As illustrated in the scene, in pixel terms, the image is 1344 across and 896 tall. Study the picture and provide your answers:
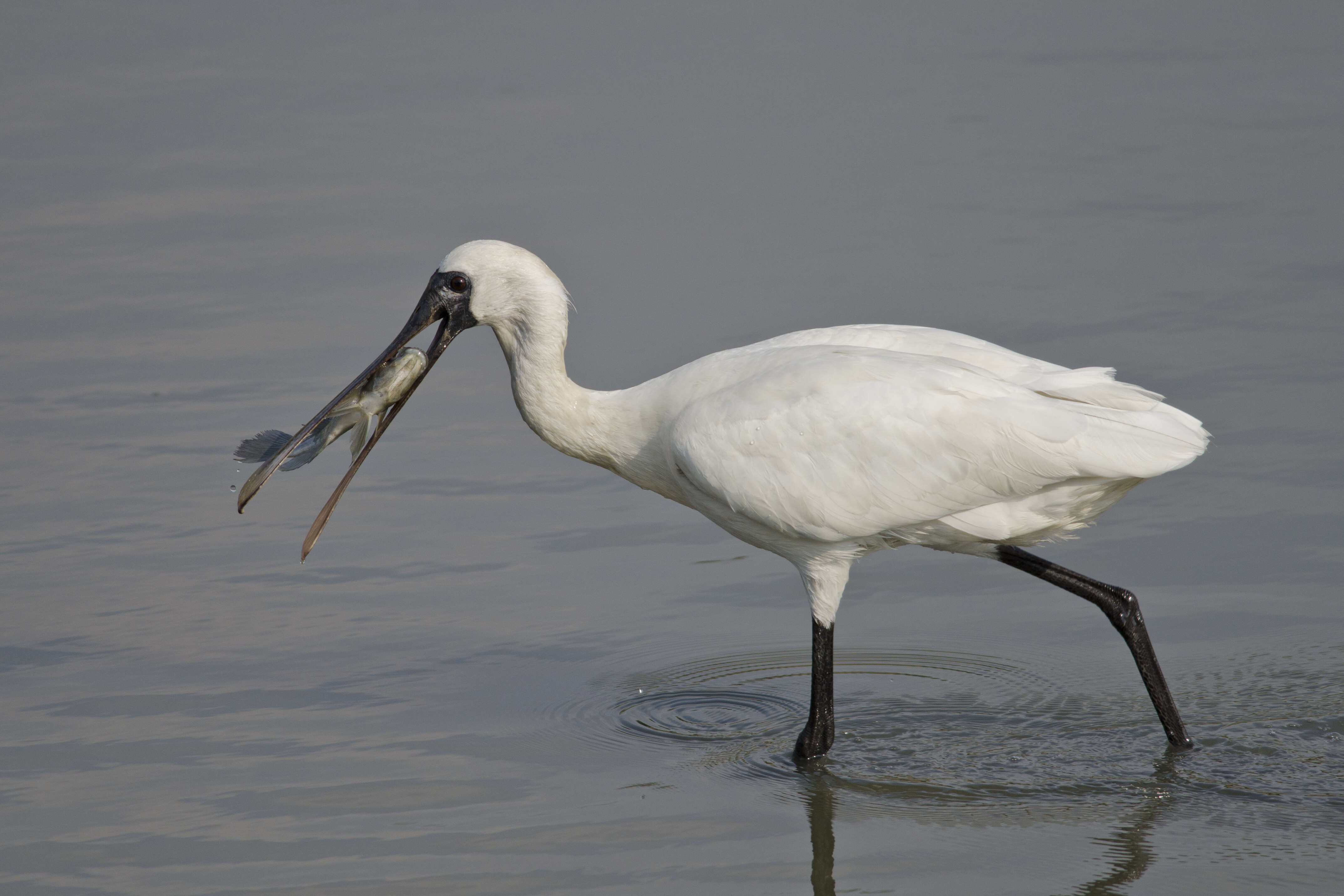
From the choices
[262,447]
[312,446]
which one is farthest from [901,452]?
[262,447]

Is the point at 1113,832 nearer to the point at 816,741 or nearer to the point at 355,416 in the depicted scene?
the point at 816,741

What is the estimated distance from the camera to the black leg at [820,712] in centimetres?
691

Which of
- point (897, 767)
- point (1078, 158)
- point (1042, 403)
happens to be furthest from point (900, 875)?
point (1078, 158)

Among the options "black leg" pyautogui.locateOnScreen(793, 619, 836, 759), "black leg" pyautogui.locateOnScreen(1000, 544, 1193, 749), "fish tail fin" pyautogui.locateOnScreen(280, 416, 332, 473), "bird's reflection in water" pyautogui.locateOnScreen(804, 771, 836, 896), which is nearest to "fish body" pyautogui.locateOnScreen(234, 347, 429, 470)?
"fish tail fin" pyautogui.locateOnScreen(280, 416, 332, 473)

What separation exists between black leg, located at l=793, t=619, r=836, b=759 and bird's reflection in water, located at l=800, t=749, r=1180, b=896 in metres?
0.06

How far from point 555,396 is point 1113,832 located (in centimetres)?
281

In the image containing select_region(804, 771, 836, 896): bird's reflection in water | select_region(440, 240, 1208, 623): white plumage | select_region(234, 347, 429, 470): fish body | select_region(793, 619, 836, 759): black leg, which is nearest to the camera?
select_region(804, 771, 836, 896): bird's reflection in water

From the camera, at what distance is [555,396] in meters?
7.48

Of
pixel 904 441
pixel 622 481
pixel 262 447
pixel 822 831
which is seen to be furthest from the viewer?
pixel 622 481

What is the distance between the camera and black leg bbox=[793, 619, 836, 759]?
22.7ft

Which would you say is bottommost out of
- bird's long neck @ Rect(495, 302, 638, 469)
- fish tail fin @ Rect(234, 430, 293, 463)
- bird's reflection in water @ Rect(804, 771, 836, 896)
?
bird's reflection in water @ Rect(804, 771, 836, 896)

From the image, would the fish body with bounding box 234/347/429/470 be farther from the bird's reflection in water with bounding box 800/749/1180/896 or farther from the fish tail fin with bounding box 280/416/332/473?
the bird's reflection in water with bounding box 800/749/1180/896

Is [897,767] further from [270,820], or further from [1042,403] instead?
[270,820]

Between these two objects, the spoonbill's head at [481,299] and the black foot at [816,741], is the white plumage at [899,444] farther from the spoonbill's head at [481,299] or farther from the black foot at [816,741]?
the spoonbill's head at [481,299]
